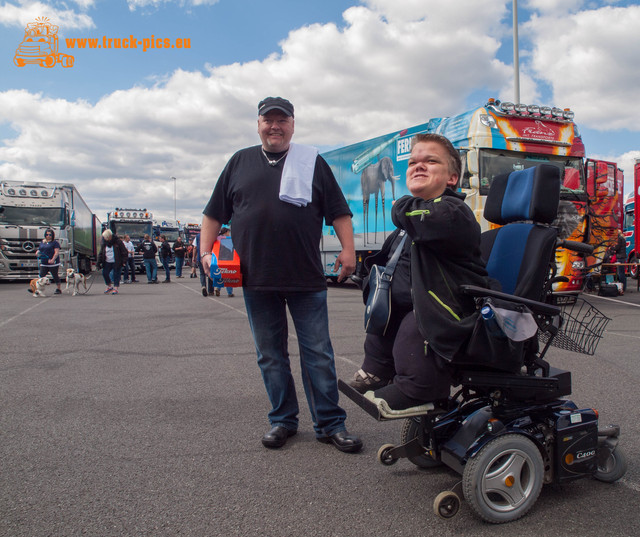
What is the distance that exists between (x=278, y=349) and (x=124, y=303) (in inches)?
369

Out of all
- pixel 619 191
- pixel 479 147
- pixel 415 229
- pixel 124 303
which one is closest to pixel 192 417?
pixel 415 229

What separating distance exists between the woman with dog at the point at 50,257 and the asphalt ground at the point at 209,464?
9.80 meters

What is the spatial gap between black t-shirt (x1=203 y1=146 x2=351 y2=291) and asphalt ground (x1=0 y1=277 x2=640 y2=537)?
39.8 inches

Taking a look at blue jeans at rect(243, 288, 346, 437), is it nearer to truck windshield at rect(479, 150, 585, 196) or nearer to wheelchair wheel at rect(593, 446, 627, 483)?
wheelchair wheel at rect(593, 446, 627, 483)

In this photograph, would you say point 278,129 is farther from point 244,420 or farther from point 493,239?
point 244,420

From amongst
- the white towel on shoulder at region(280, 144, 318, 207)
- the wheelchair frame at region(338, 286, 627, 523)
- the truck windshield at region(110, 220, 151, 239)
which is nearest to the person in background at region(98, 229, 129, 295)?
the white towel on shoulder at region(280, 144, 318, 207)

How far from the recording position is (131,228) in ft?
93.7

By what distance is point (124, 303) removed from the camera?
1160 centimetres

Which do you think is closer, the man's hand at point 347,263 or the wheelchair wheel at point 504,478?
the wheelchair wheel at point 504,478

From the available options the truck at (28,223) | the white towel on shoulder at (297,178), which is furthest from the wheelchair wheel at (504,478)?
the truck at (28,223)

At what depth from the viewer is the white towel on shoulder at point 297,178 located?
299cm

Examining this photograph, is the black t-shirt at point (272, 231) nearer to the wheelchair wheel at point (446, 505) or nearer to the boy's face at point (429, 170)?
the boy's face at point (429, 170)

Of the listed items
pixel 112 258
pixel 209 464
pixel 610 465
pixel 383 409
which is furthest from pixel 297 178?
pixel 112 258

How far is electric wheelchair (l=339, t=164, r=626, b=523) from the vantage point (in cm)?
217
